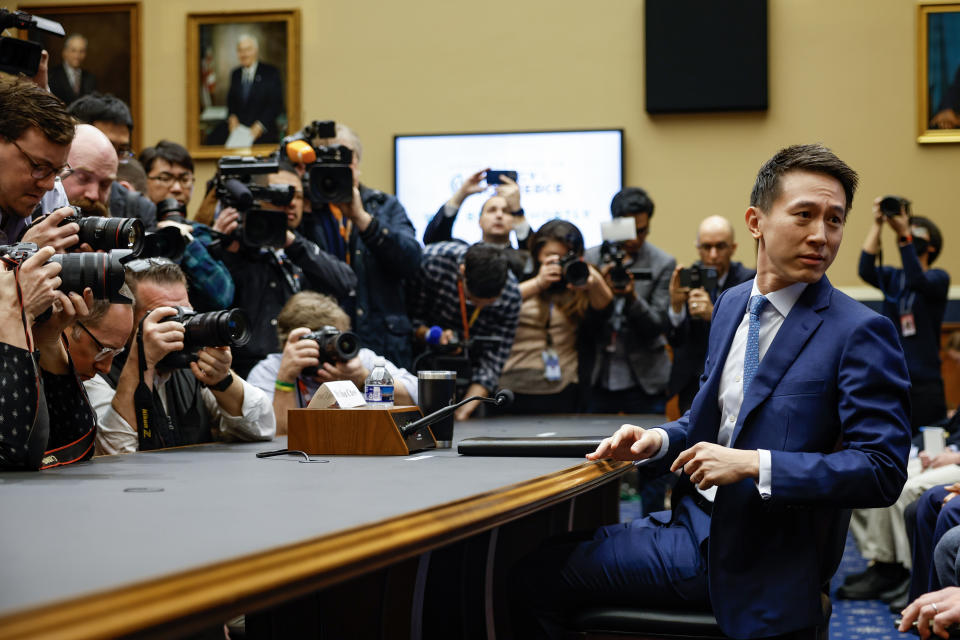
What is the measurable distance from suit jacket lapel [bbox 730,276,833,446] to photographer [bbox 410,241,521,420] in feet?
5.95

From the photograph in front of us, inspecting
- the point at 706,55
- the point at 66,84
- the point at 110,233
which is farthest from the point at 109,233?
the point at 66,84

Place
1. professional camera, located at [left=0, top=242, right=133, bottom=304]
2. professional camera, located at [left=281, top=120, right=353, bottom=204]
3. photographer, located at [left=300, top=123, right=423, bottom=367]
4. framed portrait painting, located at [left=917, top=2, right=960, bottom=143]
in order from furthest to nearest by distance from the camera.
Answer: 1. framed portrait painting, located at [left=917, top=2, right=960, bottom=143]
2. photographer, located at [left=300, top=123, right=423, bottom=367]
3. professional camera, located at [left=281, top=120, right=353, bottom=204]
4. professional camera, located at [left=0, top=242, right=133, bottom=304]

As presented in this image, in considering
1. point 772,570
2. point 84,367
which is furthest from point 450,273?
point 772,570

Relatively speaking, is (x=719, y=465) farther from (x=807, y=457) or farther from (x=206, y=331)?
(x=206, y=331)

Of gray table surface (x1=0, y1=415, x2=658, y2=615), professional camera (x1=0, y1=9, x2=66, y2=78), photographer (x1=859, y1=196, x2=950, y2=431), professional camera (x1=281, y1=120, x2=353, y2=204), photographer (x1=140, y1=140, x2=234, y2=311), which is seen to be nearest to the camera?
gray table surface (x1=0, y1=415, x2=658, y2=615)

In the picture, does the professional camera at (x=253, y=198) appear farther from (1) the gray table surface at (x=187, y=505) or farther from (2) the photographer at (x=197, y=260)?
(1) the gray table surface at (x=187, y=505)

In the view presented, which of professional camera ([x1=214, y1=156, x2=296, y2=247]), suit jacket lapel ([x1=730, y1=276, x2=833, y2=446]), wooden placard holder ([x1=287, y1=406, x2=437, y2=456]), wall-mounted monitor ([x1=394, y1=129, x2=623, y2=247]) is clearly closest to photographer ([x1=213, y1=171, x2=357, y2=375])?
professional camera ([x1=214, y1=156, x2=296, y2=247])

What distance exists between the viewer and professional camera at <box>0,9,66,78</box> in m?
2.45

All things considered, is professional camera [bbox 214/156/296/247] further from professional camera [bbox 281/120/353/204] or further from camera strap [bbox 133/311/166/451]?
camera strap [bbox 133/311/166/451]

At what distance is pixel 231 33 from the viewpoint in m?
6.86

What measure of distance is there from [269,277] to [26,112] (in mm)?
1301

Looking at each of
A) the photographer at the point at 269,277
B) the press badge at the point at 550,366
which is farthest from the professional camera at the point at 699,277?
the photographer at the point at 269,277

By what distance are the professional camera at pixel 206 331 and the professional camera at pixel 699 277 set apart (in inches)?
92.3

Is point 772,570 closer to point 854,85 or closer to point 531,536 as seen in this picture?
point 531,536
